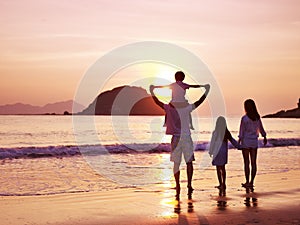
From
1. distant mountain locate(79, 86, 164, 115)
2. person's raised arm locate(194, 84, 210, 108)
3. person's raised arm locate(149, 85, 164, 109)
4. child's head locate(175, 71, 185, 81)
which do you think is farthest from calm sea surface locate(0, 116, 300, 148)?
person's raised arm locate(194, 84, 210, 108)

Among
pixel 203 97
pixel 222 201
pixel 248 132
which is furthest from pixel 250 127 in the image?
pixel 222 201

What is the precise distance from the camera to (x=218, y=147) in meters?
11.8

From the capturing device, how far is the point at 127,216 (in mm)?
8258

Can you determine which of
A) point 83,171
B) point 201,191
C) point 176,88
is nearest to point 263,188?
point 201,191

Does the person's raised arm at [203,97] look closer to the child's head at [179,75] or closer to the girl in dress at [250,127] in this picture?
the child's head at [179,75]

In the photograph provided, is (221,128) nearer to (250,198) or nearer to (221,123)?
(221,123)

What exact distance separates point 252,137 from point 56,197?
15.3 ft

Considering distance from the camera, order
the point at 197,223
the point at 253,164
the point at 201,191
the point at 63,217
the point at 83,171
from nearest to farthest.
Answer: the point at 197,223 < the point at 63,217 < the point at 201,191 < the point at 253,164 < the point at 83,171

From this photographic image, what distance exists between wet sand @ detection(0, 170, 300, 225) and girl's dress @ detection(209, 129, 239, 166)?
2.24 feet

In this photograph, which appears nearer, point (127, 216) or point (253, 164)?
point (127, 216)

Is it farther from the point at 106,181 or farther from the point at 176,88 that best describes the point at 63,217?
the point at 106,181

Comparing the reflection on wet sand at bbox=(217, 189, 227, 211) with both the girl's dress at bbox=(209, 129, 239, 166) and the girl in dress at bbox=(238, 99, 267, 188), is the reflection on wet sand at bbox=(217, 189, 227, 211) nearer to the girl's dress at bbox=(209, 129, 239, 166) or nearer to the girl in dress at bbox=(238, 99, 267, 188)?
the girl's dress at bbox=(209, 129, 239, 166)

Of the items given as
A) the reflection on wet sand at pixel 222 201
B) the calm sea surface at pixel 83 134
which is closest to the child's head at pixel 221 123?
the reflection on wet sand at pixel 222 201

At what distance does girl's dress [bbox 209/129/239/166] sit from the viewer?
38.3ft
